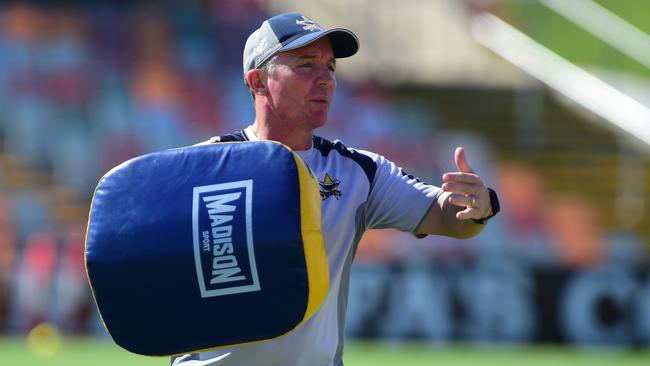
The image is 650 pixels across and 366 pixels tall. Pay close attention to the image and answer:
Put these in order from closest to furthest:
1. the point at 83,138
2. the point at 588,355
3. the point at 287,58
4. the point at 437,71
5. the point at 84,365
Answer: the point at 287,58
the point at 84,365
the point at 588,355
the point at 83,138
the point at 437,71

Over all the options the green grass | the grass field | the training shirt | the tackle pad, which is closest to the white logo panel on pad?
the tackle pad

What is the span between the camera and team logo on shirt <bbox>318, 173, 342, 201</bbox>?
4.36m

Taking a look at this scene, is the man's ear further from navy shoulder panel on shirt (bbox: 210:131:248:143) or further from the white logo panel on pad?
the white logo panel on pad

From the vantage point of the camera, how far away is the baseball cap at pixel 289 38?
423 centimetres

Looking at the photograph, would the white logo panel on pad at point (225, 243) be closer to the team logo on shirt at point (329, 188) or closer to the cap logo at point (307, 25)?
the team logo on shirt at point (329, 188)

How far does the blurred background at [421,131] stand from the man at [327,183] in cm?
928

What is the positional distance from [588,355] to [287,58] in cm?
937

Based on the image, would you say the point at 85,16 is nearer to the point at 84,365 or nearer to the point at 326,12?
the point at 326,12

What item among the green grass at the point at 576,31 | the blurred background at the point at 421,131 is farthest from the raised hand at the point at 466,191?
the green grass at the point at 576,31

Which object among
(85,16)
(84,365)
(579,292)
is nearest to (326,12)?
(85,16)

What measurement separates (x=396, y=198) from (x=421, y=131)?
1351 cm

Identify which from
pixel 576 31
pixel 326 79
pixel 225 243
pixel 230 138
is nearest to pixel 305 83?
pixel 326 79

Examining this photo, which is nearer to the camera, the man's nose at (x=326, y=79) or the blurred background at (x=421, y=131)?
the man's nose at (x=326, y=79)

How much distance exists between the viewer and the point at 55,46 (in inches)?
695
